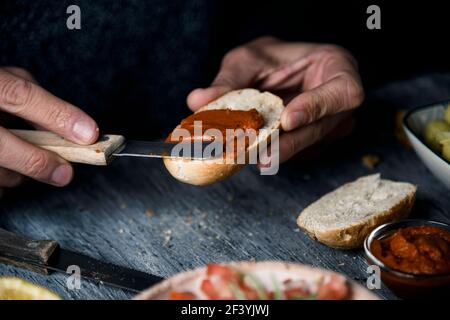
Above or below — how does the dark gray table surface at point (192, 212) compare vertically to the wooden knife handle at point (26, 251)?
below

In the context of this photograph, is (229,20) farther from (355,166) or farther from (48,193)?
(48,193)

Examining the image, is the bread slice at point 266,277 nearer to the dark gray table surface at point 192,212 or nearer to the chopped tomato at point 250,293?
the chopped tomato at point 250,293

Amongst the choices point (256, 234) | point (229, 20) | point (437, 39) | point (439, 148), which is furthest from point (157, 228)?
point (437, 39)

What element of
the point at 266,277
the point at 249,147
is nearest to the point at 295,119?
the point at 249,147

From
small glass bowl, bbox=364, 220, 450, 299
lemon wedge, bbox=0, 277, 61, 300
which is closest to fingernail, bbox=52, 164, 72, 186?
lemon wedge, bbox=0, 277, 61, 300

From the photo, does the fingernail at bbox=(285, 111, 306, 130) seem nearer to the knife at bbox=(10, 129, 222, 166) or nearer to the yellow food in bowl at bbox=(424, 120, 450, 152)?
the knife at bbox=(10, 129, 222, 166)

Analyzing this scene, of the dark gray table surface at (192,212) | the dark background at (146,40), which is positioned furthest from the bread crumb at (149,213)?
the dark background at (146,40)

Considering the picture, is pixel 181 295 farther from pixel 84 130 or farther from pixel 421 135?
pixel 421 135
